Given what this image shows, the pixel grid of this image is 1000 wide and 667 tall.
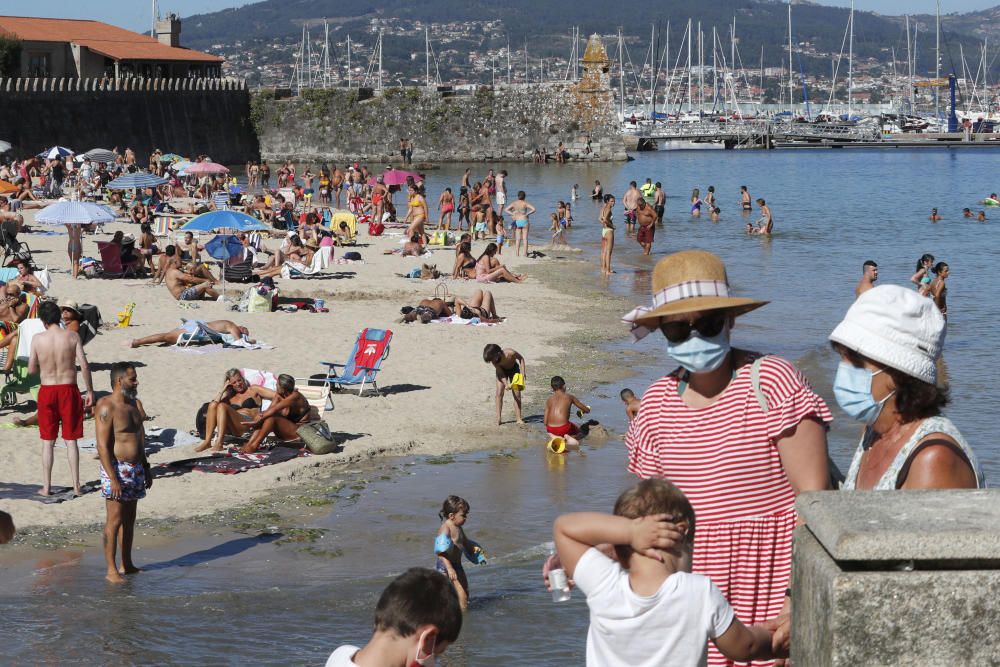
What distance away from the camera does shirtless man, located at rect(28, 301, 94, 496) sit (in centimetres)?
926

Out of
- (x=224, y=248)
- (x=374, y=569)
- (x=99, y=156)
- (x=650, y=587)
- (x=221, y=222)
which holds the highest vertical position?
→ (x=99, y=156)

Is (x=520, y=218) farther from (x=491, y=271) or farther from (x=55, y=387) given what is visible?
(x=55, y=387)

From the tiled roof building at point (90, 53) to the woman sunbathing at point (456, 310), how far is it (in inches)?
1764

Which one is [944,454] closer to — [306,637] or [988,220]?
[306,637]

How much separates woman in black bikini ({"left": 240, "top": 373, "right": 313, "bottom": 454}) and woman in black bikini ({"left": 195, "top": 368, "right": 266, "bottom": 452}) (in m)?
0.13

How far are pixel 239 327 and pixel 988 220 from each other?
2970 centimetres

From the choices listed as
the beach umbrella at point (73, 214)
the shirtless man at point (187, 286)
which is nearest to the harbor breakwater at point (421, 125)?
the beach umbrella at point (73, 214)

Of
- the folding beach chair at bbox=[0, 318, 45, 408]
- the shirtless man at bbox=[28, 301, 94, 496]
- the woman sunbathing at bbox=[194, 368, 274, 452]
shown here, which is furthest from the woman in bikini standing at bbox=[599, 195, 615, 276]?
the shirtless man at bbox=[28, 301, 94, 496]

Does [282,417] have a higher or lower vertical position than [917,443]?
lower

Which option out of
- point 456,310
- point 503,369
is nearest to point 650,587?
point 503,369

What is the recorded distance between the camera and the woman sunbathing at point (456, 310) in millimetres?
17406

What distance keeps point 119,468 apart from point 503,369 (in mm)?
4871

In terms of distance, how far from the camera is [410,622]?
305 centimetres

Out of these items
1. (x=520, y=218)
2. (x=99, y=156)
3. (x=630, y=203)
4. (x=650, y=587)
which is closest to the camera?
(x=650, y=587)
